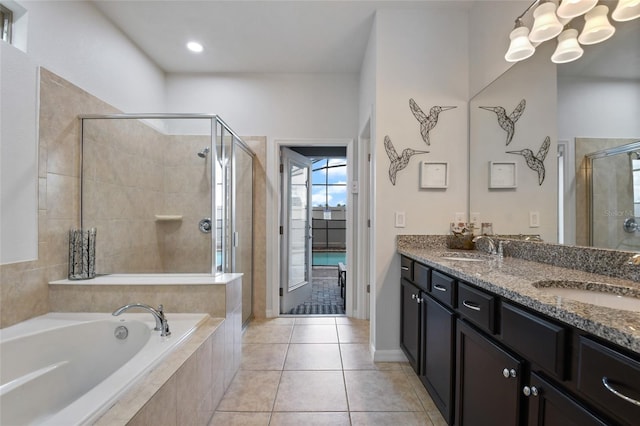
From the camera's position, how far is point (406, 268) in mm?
2014

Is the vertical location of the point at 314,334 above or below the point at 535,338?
below

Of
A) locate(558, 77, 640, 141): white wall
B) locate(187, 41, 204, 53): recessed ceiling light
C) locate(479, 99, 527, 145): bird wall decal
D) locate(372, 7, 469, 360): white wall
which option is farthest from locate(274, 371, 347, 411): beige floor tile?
locate(187, 41, 204, 53): recessed ceiling light

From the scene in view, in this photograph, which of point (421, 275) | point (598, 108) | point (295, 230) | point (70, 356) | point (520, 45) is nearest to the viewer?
point (598, 108)

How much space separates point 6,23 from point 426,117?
2.75 m

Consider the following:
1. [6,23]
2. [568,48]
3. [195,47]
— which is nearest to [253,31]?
[195,47]

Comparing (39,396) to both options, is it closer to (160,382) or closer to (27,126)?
(160,382)

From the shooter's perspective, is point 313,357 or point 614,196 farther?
Answer: point 313,357

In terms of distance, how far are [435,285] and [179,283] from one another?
1.60 meters

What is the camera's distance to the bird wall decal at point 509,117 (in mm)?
1763

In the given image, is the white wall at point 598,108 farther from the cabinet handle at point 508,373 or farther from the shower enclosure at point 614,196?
the cabinet handle at point 508,373

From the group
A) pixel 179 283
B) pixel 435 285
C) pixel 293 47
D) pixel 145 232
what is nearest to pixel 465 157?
pixel 435 285

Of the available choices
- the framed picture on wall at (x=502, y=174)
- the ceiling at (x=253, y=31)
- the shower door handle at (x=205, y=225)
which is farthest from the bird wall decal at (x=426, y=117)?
the shower door handle at (x=205, y=225)

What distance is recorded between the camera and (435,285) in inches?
60.4

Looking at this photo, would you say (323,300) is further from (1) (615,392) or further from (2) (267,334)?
(1) (615,392)
